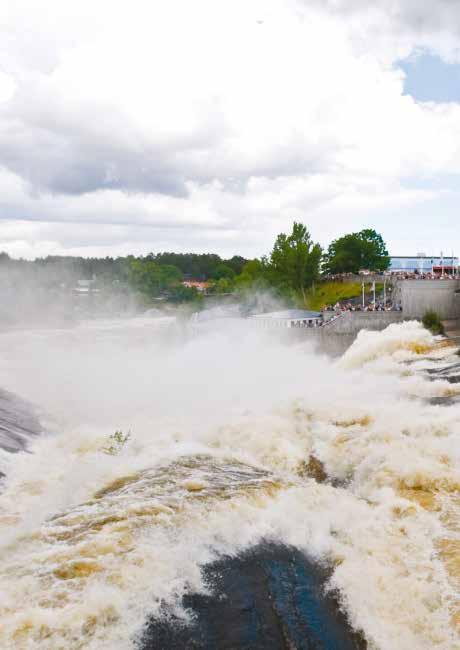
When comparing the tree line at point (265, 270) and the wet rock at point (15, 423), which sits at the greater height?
the tree line at point (265, 270)

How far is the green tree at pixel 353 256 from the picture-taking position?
61344mm

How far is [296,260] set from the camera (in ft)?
178

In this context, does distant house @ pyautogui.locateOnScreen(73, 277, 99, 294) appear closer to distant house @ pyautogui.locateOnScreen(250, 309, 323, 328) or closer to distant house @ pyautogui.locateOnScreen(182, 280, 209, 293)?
distant house @ pyautogui.locateOnScreen(182, 280, 209, 293)

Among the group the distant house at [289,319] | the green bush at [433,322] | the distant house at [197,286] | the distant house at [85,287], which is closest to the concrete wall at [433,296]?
the green bush at [433,322]

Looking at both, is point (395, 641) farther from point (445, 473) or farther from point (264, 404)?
point (264, 404)

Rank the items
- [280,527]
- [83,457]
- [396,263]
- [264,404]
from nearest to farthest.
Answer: [280,527], [83,457], [264,404], [396,263]

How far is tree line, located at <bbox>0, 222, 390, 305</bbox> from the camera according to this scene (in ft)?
181

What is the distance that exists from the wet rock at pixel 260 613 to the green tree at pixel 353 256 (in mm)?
55966

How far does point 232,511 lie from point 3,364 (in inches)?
988

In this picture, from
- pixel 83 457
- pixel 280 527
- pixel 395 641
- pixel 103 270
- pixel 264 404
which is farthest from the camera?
pixel 103 270

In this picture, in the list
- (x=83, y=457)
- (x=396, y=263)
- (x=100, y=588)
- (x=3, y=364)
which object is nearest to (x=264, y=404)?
(x=83, y=457)

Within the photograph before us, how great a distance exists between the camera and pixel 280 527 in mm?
8773

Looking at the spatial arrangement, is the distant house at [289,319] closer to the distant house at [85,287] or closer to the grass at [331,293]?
the grass at [331,293]

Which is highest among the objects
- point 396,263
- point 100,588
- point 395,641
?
point 396,263
